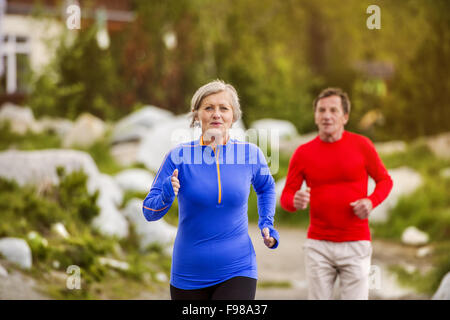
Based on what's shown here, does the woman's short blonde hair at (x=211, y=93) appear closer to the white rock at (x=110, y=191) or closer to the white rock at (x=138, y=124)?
the white rock at (x=110, y=191)

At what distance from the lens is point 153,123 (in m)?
15.6

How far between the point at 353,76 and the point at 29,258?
16.8 m

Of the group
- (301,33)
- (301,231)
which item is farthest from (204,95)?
(301,33)

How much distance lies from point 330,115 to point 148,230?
4.88m

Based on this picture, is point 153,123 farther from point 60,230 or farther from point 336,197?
point 336,197

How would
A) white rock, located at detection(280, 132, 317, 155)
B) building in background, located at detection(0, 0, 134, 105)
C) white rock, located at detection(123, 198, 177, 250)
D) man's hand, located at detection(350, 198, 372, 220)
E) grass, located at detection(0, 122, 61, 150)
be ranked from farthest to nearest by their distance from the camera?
building in background, located at detection(0, 0, 134, 105)
white rock, located at detection(280, 132, 317, 155)
grass, located at detection(0, 122, 61, 150)
white rock, located at detection(123, 198, 177, 250)
man's hand, located at detection(350, 198, 372, 220)

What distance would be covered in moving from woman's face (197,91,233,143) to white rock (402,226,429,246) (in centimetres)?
748

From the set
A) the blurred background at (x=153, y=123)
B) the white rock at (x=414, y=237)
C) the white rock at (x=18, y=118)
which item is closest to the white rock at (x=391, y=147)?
the blurred background at (x=153, y=123)

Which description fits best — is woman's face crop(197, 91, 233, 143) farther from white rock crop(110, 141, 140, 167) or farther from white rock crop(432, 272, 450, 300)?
white rock crop(110, 141, 140, 167)

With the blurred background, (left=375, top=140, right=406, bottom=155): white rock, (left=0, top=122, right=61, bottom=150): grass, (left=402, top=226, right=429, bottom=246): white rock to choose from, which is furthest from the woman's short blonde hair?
(left=375, top=140, right=406, bottom=155): white rock

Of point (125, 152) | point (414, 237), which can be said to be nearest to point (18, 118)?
point (125, 152)

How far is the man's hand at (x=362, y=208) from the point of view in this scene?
4.53m

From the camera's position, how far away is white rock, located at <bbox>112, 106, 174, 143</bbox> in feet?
49.6
